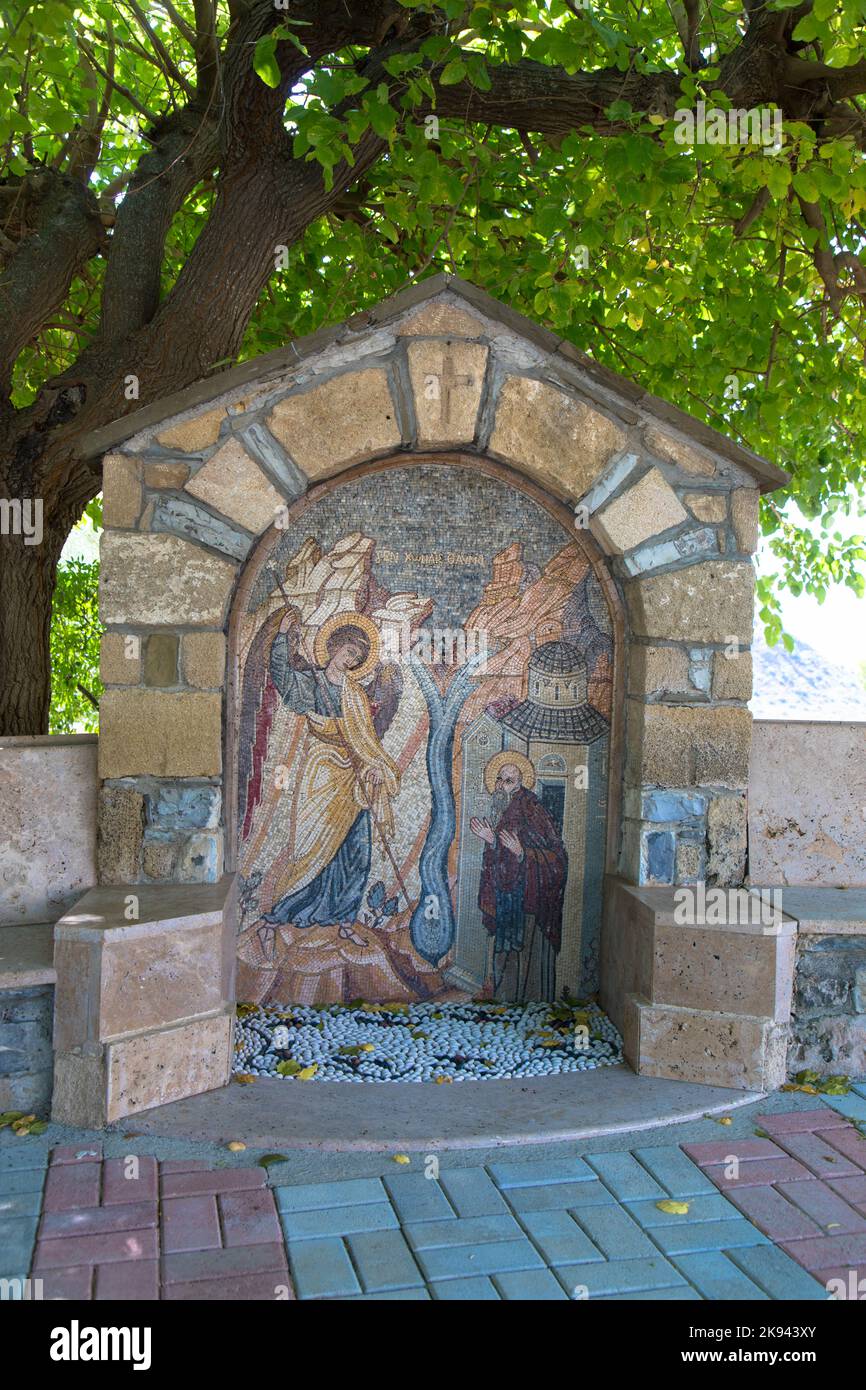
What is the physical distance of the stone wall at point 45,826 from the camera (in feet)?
13.1

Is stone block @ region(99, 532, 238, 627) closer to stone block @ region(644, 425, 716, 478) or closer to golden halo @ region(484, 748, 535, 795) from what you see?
golden halo @ region(484, 748, 535, 795)

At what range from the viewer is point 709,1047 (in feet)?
12.8

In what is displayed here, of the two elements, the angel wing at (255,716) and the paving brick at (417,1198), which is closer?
the paving brick at (417,1198)

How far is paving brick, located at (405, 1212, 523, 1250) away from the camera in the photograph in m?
2.95

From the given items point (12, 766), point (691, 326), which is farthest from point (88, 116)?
point (12, 766)

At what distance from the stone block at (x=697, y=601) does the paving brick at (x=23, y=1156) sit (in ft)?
8.56

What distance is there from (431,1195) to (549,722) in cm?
187

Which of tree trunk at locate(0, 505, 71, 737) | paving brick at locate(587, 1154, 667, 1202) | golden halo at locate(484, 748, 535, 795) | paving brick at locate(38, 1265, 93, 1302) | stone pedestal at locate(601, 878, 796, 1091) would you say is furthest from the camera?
tree trunk at locate(0, 505, 71, 737)

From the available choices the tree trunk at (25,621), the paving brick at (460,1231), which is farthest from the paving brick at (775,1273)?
the tree trunk at (25,621)

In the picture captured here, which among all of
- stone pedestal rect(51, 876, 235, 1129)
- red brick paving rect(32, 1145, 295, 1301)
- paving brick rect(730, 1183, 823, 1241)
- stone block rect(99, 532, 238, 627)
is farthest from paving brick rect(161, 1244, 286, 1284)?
stone block rect(99, 532, 238, 627)

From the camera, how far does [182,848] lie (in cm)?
405

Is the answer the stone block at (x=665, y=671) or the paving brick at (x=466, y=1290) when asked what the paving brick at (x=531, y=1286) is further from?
the stone block at (x=665, y=671)

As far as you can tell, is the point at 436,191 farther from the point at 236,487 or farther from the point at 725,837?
the point at 725,837

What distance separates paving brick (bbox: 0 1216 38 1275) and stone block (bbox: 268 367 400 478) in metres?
2.44
